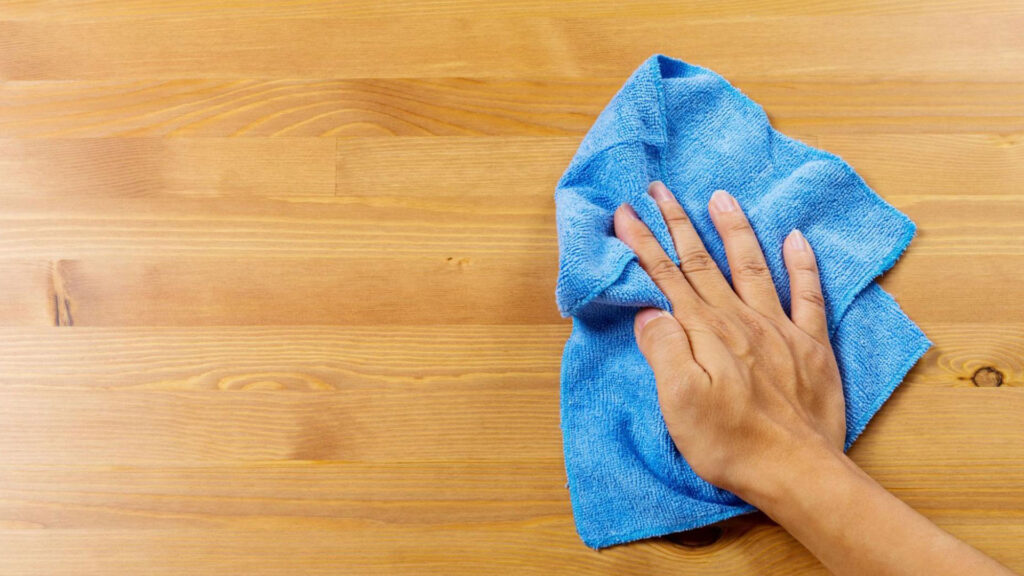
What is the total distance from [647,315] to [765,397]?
12 centimetres

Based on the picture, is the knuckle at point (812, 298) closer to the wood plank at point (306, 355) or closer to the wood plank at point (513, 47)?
the wood plank at point (306, 355)

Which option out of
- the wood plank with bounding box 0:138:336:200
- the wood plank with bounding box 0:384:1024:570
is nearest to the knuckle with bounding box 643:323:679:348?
the wood plank with bounding box 0:384:1024:570

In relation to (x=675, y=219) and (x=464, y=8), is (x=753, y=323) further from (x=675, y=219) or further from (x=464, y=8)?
(x=464, y=8)

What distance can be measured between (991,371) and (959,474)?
0.10 m

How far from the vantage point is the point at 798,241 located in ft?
2.01

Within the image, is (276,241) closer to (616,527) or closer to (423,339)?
(423,339)

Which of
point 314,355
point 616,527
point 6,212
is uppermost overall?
point 6,212

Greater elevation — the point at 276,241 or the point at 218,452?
the point at 276,241

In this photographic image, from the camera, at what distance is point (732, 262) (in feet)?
2.01

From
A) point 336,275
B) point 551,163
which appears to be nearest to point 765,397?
point 551,163

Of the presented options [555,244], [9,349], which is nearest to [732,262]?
[555,244]

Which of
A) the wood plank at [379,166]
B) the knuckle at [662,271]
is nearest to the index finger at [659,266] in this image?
the knuckle at [662,271]

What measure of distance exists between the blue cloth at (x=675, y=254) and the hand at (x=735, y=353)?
0.02 m

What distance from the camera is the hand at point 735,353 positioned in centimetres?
56
